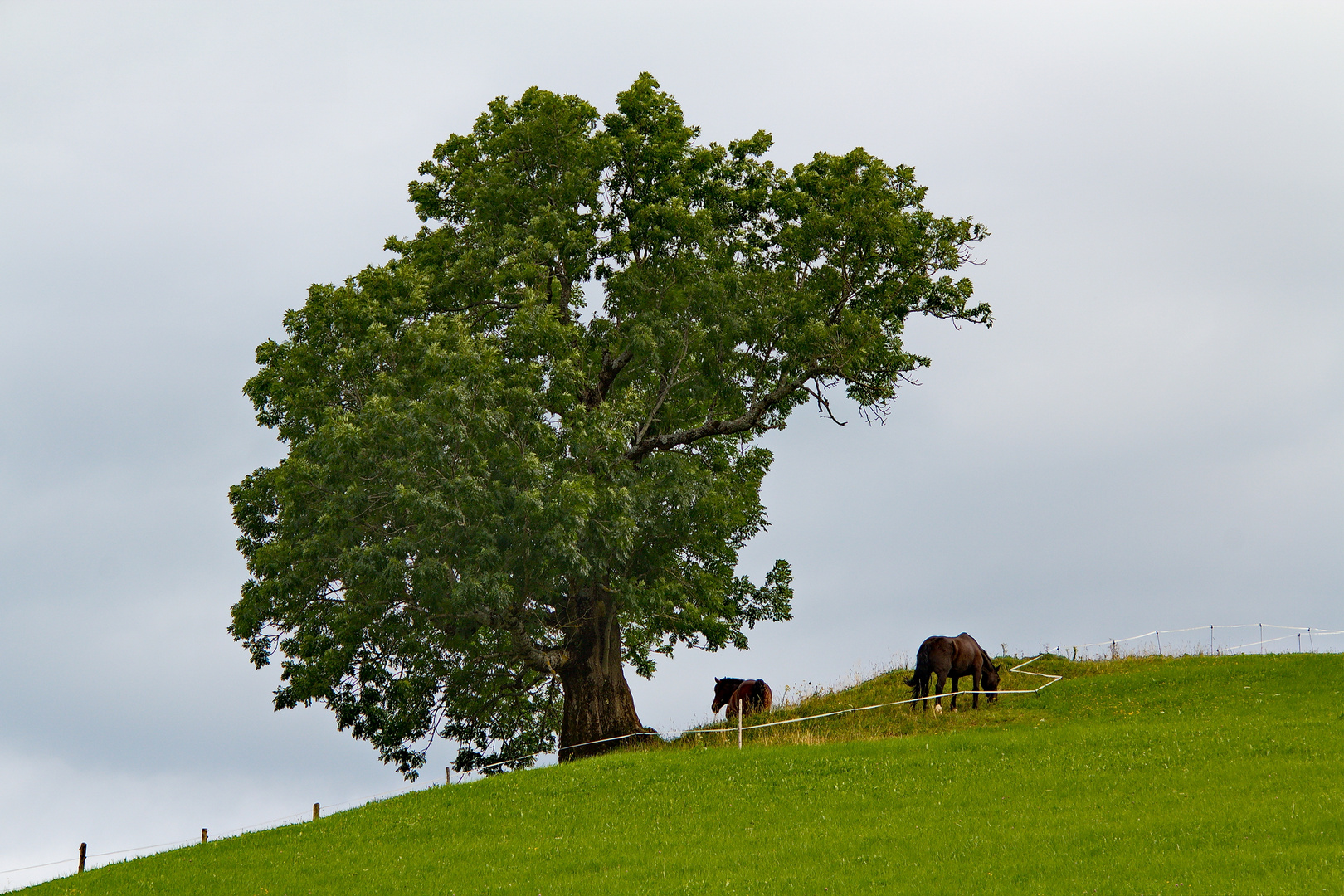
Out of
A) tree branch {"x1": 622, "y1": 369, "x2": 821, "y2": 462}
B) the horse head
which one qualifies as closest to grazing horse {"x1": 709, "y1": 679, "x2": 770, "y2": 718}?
the horse head

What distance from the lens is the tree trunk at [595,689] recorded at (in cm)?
3491

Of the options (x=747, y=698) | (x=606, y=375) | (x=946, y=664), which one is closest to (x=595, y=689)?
(x=747, y=698)

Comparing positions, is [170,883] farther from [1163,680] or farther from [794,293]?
[1163,680]

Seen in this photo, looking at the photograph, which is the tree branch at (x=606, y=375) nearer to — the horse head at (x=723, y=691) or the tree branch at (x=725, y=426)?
the tree branch at (x=725, y=426)

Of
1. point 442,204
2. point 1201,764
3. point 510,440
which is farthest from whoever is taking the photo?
point 442,204

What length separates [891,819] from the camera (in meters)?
23.2

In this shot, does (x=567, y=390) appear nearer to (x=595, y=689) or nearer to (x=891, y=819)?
(x=595, y=689)

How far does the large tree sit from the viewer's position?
31.5 metres

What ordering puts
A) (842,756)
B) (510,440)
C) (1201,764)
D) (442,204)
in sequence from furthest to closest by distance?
(442,204)
(510,440)
(842,756)
(1201,764)

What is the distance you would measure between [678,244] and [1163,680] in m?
19.7

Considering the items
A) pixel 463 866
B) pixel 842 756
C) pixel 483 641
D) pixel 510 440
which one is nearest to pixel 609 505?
pixel 510 440

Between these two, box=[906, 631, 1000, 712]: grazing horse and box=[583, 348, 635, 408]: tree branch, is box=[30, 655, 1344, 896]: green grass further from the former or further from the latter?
box=[583, 348, 635, 408]: tree branch

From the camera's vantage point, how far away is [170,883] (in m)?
23.7

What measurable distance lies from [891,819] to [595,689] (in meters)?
13.7
